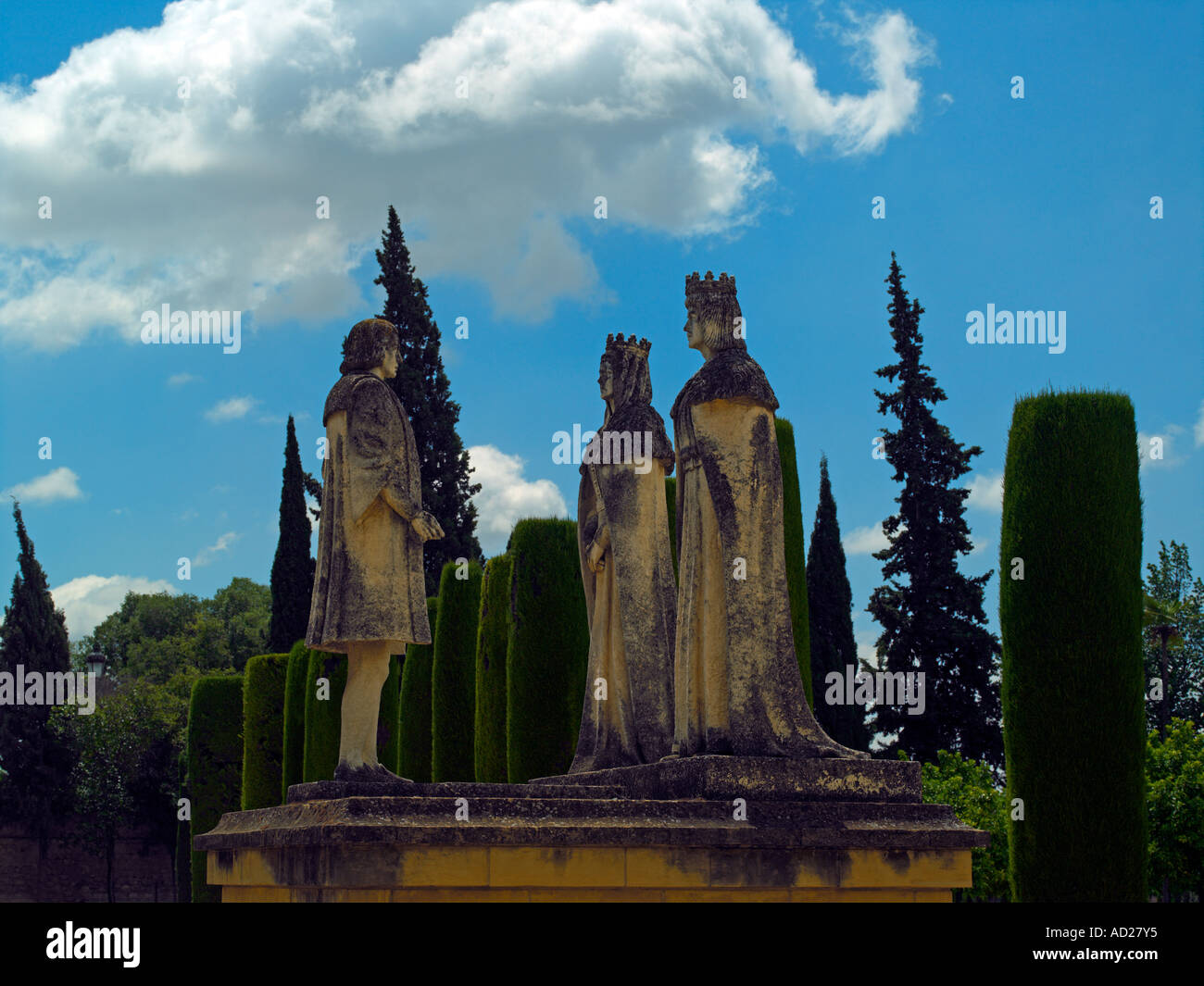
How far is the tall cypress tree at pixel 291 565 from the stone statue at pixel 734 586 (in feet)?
107

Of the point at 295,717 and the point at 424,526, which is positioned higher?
the point at 424,526

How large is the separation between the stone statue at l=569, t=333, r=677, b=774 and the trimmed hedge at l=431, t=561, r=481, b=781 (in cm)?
1056

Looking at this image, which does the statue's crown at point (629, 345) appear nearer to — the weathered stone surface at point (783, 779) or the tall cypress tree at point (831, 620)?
the weathered stone surface at point (783, 779)

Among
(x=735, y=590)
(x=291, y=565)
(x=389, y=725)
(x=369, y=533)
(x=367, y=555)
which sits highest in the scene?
(x=291, y=565)

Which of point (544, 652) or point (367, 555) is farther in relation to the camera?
point (544, 652)

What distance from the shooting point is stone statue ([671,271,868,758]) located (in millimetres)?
10430

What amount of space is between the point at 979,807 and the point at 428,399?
77.4ft

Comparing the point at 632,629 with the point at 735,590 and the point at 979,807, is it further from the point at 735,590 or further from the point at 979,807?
the point at 979,807

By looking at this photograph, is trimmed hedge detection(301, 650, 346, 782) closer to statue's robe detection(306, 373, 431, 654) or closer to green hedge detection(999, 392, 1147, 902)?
green hedge detection(999, 392, 1147, 902)

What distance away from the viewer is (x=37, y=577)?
50844 millimetres

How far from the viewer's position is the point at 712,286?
→ 11438 mm

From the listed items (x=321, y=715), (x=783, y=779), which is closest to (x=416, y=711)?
(x=321, y=715)

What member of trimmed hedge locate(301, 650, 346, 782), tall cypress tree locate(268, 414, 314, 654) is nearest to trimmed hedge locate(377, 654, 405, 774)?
trimmed hedge locate(301, 650, 346, 782)
